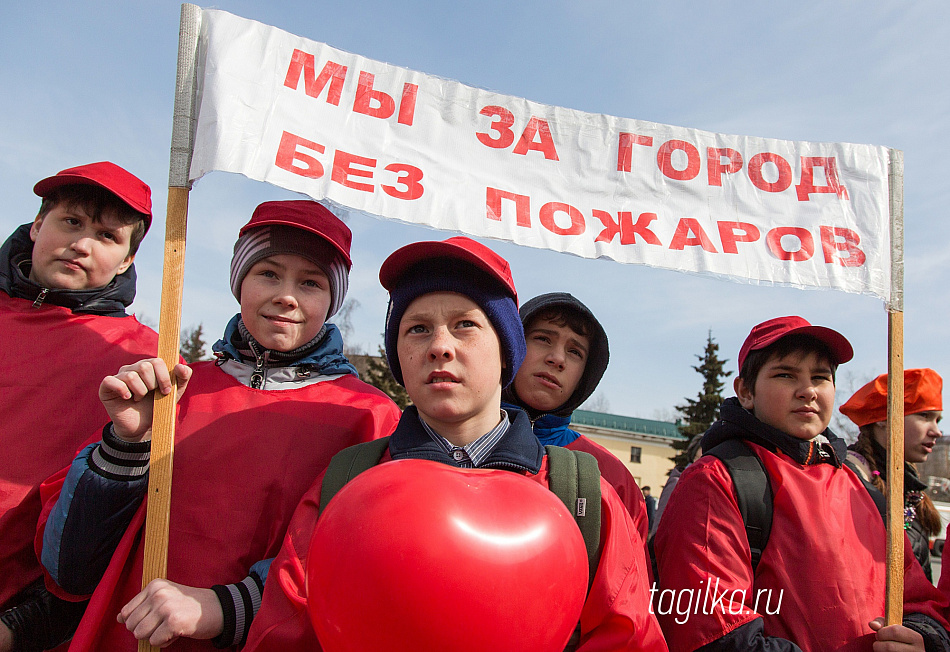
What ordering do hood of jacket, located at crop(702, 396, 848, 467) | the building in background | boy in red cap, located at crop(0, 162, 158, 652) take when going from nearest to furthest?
boy in red cap, located at crop(0, 162, 158, 652) < hood of jacket, located at crop(702, 396, 848, 467) < the building in background

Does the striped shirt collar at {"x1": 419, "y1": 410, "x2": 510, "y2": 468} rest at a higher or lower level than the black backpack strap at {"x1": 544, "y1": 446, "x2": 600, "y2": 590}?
higher

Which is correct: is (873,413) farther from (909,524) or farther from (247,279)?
(247,279)

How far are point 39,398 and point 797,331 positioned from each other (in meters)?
3.32

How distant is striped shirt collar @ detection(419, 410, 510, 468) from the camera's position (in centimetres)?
201

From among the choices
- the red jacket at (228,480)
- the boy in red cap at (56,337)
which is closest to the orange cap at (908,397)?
the red jacket at (228,480)

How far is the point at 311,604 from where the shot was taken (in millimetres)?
1306

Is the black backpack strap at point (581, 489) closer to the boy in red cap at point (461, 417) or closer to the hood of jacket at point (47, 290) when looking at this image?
the boy in red cap at point (461, 417)

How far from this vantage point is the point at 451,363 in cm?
200

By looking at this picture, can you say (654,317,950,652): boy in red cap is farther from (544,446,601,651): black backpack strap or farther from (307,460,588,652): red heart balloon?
(307,460,588,652): red heart balloon

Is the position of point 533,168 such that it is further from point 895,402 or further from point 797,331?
point 895,402

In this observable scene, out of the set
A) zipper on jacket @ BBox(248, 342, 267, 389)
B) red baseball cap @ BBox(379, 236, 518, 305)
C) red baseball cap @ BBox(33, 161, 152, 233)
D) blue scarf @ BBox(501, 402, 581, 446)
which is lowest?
blue scarf @ BBox(501, 402, 581, 446)

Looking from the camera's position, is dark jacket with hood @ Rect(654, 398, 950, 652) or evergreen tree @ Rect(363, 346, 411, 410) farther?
evergreen tree @ Rect(363, 346, 411, 410)

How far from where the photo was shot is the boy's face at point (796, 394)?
2902 millimetres
